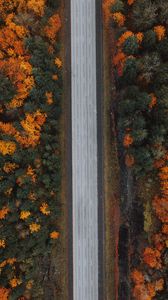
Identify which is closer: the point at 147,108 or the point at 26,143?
the point at 147,108

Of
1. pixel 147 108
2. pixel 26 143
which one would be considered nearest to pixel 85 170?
pixel 26 143

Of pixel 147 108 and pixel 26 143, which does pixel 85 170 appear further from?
pixel 147 108

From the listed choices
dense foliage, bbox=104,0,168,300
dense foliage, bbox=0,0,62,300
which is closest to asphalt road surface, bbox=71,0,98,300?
dense foliage, bbox=0,0,62,300

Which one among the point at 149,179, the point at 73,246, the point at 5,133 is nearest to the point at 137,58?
the point at 149,179

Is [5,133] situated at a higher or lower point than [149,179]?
higher

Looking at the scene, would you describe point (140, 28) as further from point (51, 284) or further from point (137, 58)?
point (51, 284)

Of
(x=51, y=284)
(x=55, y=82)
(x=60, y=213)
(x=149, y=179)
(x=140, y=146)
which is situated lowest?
(x=51, y=284)
